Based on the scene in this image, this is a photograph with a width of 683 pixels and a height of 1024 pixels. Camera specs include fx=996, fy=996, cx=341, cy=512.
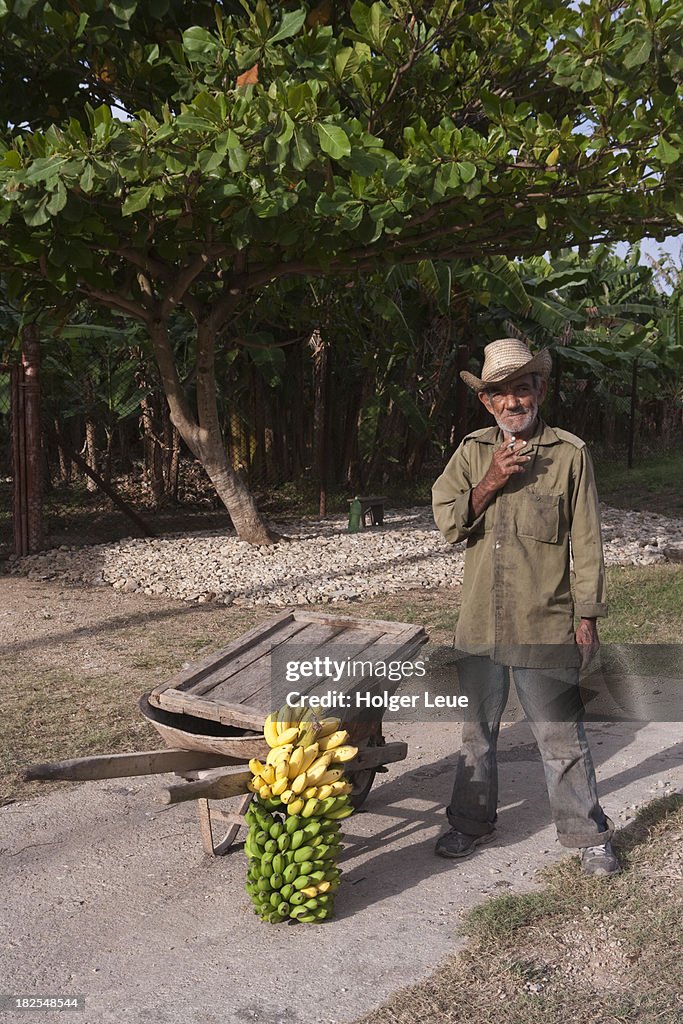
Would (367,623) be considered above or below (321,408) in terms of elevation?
below

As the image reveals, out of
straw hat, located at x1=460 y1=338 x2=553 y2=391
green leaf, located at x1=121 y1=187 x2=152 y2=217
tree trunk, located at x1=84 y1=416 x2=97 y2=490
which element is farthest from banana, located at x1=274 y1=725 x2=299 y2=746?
tree trunk, located at x1=84 y1=416 x2=97 y2=490

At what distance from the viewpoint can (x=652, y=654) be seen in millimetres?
6668

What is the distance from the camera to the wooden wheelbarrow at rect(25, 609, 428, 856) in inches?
127

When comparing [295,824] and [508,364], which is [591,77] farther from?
[295,824]

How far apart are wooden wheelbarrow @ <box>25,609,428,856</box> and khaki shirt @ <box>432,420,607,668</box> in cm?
51

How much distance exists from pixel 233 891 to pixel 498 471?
1.78 meters

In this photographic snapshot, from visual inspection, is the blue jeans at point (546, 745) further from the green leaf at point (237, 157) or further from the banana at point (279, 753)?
the green leaf at point (237, 157)

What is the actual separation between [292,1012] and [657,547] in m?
8.08

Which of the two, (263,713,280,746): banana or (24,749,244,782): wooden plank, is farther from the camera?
(263,713,280,746): banana

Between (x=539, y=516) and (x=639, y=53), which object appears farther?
(x=639, y=53)

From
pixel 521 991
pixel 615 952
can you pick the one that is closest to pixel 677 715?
pixel 615 952

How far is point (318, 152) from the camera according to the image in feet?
20.5

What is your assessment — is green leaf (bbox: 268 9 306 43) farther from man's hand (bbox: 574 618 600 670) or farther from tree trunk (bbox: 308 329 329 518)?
tree trunk (bbox: 308 329 329 518)

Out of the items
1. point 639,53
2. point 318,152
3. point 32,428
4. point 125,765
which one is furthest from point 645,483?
point 125,765
